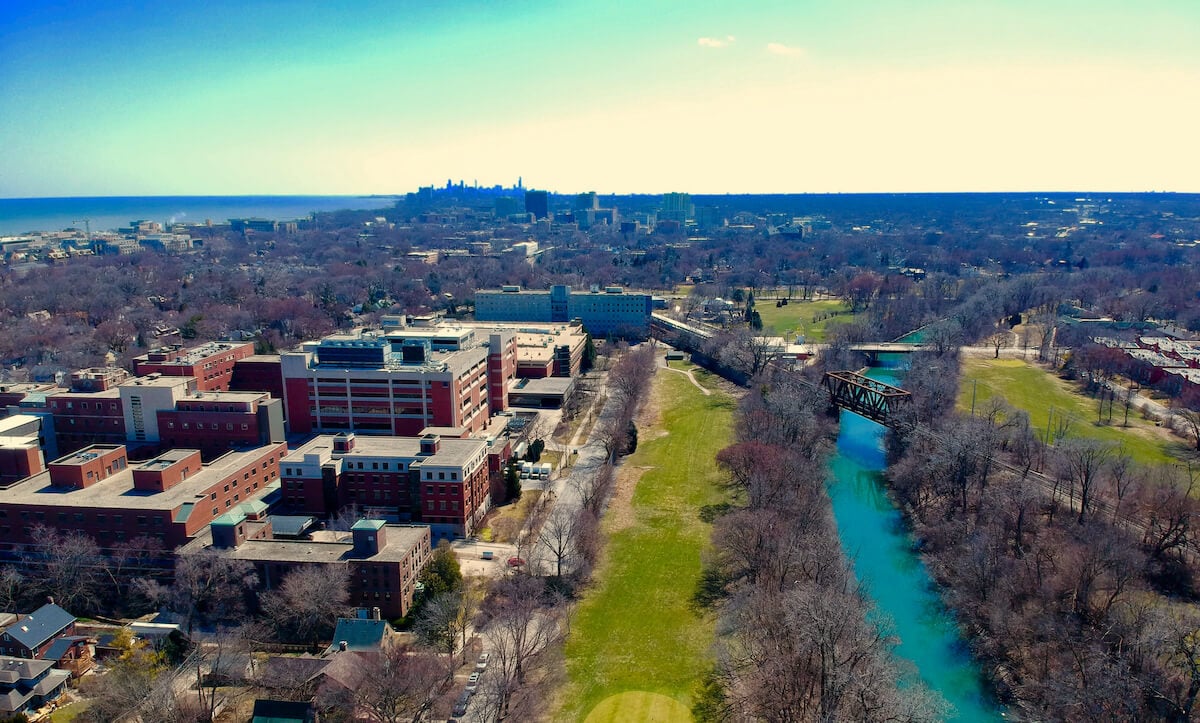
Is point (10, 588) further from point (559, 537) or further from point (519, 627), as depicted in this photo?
point (559, 537)

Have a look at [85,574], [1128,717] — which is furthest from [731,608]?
[85,574]

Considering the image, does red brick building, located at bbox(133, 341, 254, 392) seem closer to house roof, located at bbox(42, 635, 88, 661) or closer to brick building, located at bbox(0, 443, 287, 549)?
brick building, located at bbox(0, 443, 287, 549)

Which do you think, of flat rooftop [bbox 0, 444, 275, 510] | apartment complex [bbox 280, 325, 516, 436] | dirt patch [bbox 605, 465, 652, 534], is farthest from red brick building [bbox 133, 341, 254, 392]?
dirt patch [bbox 605, 465, 652, 534]

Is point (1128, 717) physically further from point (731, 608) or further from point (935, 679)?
point (731, 608)

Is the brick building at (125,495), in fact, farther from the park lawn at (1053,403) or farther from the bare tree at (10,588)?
the park lawn at (1053,403)

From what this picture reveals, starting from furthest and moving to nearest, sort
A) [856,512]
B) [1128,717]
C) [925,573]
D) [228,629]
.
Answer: [856,512]
[925,573]
[228,629]
[1128,717]

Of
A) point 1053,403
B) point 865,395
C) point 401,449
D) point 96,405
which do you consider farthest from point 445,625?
point 1053,403
